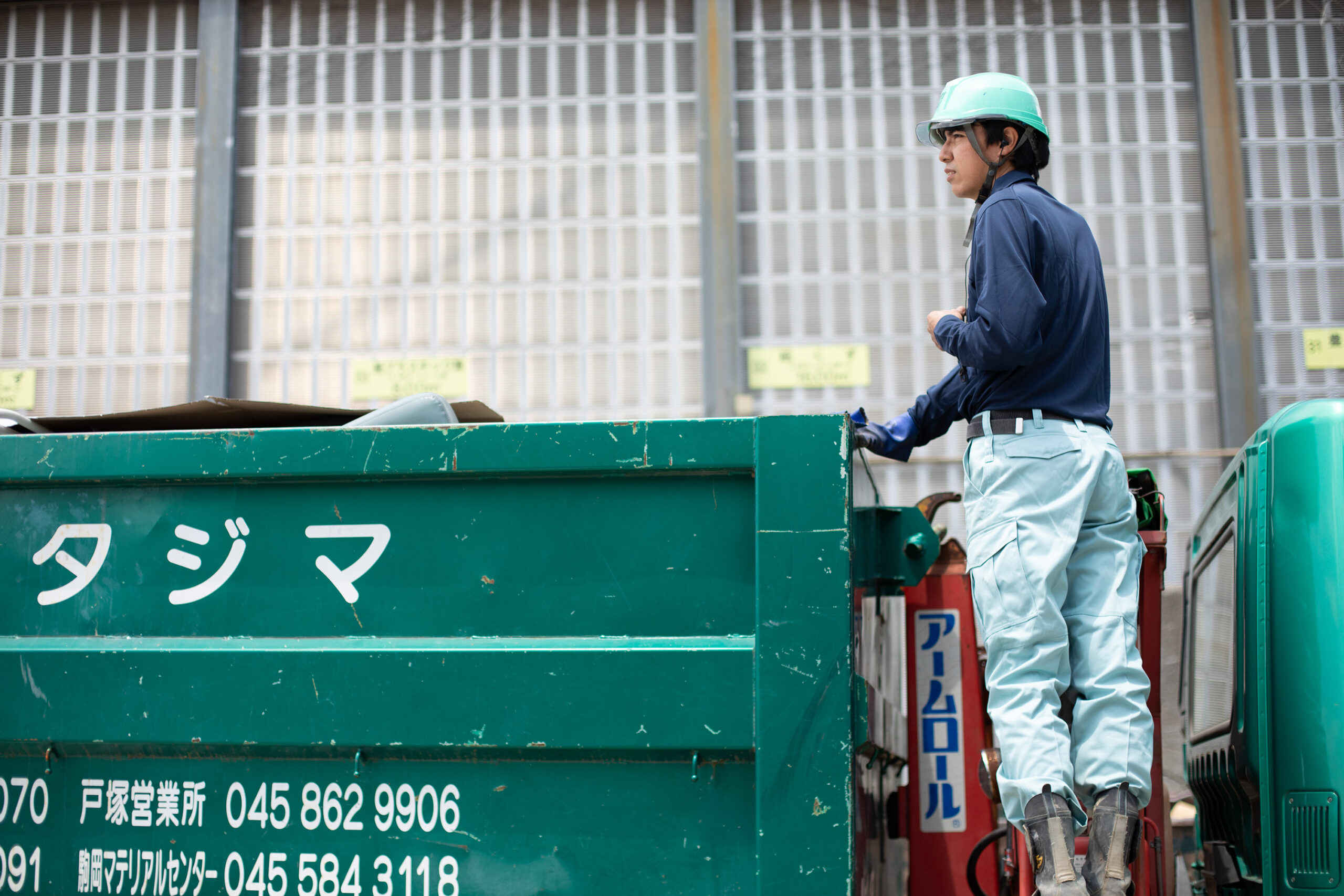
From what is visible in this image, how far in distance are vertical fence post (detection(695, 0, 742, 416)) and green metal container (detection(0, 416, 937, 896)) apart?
3734 millimetres

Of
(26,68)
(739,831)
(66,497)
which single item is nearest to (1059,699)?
(739,831)

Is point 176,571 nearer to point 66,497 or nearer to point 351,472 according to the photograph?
point 66,497

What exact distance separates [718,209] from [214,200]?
8.96 feet

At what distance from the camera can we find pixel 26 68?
249 inches

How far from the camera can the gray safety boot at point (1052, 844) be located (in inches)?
79.6

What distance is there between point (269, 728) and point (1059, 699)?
1517 millimetres

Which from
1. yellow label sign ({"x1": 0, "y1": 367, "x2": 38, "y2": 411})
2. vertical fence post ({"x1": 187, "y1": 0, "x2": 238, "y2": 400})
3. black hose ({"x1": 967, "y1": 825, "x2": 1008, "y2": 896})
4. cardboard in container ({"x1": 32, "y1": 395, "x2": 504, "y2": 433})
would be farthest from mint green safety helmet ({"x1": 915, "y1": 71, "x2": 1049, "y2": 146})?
yellow label sign ({"x1": 0, "y1": 367, "x2": 38, "y2": 411})

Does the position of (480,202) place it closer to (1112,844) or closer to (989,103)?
(989,103)

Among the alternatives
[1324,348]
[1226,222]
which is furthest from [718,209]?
[1324,348]

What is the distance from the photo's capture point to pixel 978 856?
2.75m

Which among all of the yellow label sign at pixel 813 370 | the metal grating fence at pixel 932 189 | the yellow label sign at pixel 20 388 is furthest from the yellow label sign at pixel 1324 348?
the yellow label sign at pixel 20 388

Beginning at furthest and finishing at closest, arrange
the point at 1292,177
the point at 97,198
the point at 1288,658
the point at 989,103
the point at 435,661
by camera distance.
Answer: the point at 97,198 → the point at 1292,177 → the point at 989,103 → the point at 1288,658 → the point at 435,661

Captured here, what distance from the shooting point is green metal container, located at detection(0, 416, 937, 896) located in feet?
6.31

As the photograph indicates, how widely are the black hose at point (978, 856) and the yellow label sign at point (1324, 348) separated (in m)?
4.25
